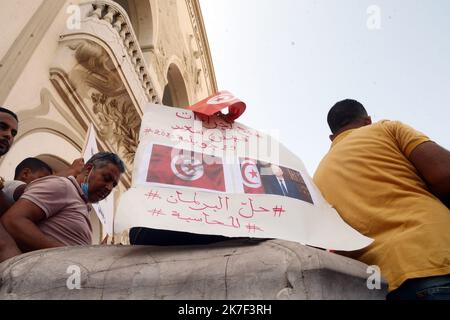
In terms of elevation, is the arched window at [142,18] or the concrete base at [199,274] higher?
the arched window at [142,18]

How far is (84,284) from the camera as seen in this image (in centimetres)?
113

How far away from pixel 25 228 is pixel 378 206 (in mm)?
1278

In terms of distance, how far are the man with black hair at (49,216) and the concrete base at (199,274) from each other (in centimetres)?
26

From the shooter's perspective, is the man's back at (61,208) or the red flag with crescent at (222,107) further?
the red flag with crescent at (222,107)

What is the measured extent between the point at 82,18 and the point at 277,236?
15.5ft

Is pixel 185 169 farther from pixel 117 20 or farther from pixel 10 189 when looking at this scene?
pixel 117 20

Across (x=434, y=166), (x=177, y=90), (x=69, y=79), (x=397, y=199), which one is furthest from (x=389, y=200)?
(x=177, y=90)

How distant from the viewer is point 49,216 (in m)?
1.70

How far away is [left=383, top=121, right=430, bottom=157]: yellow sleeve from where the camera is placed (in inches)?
56.2

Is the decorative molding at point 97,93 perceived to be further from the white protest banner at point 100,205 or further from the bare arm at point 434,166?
the bare arm at point 434,166

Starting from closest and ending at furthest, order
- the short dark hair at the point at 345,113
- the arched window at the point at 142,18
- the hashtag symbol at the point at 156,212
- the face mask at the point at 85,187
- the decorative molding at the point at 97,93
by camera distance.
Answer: the hashtag symbol at the point at 156,212, the short dark hair at the point at 345,113, the face mask at the point at 85,187, the decorative molding at the point at 97,93, the arched window at the point at 142,18

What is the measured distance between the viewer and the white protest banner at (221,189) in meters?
1.25

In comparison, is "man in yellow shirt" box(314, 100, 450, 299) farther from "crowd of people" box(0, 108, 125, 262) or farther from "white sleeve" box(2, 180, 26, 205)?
"white sleeve" box(2, 180, 26, 205)

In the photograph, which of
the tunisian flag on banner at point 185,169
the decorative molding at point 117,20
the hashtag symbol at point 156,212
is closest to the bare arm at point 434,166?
the tunisian flag on banner at point 185,169
